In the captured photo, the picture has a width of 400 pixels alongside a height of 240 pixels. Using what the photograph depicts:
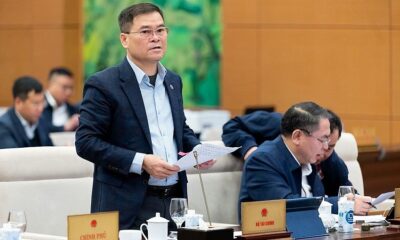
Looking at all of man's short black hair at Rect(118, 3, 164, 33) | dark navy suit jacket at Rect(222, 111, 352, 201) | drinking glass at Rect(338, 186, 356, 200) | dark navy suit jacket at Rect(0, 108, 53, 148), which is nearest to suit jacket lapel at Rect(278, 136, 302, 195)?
drinking glass at Rect(338, 186, 356, 200)

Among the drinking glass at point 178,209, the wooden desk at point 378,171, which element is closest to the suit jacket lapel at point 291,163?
the drinking glass at point 178,209

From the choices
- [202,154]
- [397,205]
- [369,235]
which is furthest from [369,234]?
[202,154]

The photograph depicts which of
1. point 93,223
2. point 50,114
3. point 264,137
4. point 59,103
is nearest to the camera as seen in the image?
point 93,223

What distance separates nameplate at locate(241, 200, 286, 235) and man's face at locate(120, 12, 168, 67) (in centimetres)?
84

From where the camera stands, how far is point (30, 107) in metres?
8.70

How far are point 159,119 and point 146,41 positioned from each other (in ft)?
1.14

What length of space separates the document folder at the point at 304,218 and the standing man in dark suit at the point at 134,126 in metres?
0.42

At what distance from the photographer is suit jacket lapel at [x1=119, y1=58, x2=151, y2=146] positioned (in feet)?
14.3

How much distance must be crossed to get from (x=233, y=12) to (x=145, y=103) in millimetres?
7513

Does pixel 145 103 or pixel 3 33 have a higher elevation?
pixel 3 33

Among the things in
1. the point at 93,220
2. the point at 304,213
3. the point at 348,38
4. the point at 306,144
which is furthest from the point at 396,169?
the point at 93,220

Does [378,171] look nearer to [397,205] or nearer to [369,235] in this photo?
[397,205]

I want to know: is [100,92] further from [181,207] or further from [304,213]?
[304,213]

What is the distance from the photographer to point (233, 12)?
11836 millimetres
